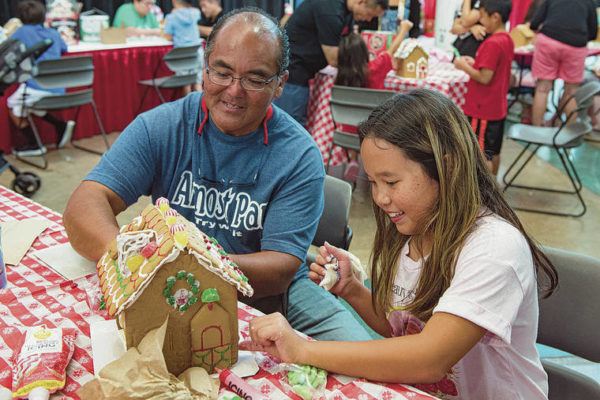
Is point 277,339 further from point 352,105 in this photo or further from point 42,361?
point 352,105

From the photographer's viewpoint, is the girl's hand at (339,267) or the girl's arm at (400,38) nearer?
the girl's hand at (339,267)

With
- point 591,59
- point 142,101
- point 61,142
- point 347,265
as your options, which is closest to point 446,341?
point 347,265

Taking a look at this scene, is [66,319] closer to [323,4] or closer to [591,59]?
[323,4]

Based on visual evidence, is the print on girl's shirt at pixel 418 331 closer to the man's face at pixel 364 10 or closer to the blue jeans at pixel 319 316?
the blue jeans at pixel 319 316

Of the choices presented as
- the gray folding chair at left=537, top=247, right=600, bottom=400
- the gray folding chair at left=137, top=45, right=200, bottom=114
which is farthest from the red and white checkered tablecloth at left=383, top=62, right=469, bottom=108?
the gray folding chair at left=537, top=247, right=600, bottom=400

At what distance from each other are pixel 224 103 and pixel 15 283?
2.20 feet

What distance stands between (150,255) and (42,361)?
11.1 inches

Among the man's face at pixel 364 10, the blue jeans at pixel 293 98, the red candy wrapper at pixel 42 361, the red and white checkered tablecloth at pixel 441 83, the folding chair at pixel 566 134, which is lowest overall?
the folding chair at pixel 566 134

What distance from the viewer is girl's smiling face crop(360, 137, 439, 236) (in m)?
1.13

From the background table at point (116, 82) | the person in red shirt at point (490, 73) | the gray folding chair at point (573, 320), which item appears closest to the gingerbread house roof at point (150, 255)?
the gray folding chair at point (573, 320)

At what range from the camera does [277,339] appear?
1.06 meters

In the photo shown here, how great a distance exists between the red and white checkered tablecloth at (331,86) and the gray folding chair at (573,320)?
2809mm

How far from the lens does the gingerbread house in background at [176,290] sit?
37.1 inches

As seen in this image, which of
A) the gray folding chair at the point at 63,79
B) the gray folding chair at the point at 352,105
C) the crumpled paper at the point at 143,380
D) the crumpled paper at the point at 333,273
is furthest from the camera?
the gray folding chair at the point at 63,79
